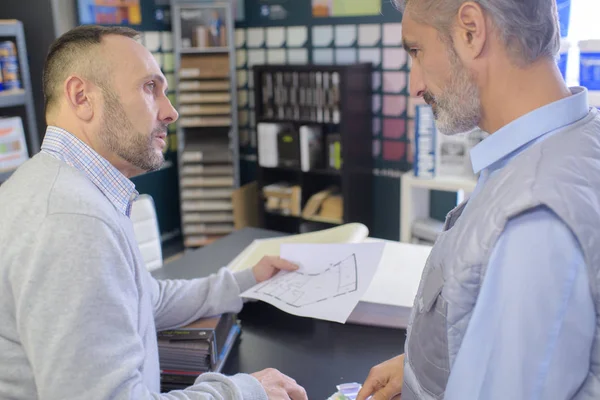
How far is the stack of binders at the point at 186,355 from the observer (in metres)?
1.34

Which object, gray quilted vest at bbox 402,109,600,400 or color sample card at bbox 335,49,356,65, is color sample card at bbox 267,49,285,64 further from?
gray quilted vest at bbox 402,109,600,400

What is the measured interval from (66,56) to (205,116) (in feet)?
11.0

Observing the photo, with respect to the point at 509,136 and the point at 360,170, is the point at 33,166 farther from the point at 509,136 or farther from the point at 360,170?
the point at 360,170

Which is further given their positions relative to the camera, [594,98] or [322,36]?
[322,36]

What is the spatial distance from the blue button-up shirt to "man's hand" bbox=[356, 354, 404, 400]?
0.38 metres

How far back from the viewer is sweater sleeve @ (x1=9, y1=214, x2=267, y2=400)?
2.95 feet

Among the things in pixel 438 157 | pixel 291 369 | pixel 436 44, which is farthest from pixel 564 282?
pixel 438 157

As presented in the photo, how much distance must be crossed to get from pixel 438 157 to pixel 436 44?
2671mm

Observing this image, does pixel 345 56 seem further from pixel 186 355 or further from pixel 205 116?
pixel 186 355

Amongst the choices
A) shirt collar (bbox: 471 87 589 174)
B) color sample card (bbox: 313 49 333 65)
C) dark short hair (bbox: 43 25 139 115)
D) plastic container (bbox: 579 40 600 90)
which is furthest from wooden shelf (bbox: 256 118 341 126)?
shirt collar (bbox: 471 87 589 174)

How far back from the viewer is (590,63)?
2840 millimetres

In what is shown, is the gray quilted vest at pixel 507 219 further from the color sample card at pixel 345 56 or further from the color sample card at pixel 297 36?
the color sample card at pixel 297 36

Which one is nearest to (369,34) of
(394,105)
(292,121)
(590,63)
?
(394,105)

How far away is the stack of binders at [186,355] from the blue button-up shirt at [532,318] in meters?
0.69
